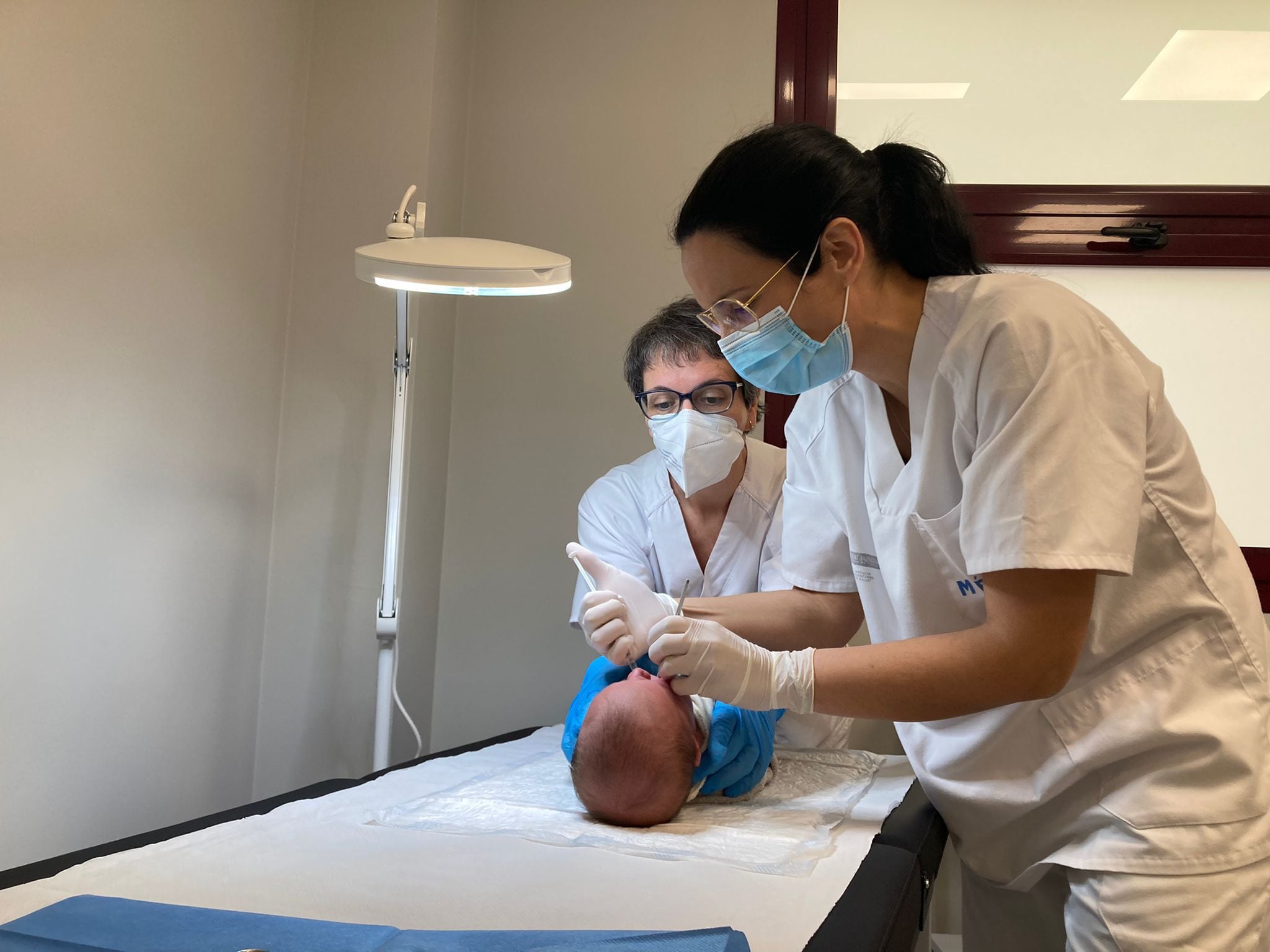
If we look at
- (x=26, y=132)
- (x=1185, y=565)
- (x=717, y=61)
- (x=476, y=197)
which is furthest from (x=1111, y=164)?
(x=26, y=132)

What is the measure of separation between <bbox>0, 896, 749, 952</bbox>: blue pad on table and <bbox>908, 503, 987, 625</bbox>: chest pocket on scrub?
1.92ft

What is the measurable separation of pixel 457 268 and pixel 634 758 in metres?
0.96

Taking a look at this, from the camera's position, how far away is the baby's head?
56.6 inches

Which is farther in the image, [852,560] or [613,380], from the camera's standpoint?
[613,380]

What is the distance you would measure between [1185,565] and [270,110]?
2331mm

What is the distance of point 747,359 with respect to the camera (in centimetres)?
136

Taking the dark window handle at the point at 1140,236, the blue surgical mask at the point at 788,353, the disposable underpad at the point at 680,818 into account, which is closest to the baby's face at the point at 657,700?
the disposable underpad at the point at 680,818

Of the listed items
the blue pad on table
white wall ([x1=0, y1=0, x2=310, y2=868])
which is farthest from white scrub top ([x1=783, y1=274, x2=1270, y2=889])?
white wall ([x1=0, y1=0, x2=310, y2=868])

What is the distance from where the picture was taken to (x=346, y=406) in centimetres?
259

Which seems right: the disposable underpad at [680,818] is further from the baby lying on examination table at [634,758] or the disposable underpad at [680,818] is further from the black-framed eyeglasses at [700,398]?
the black-framed eyeglasses at [700,398]

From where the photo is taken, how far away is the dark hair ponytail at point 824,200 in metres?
1.25

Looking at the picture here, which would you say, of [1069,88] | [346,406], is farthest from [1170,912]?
[1069,88]

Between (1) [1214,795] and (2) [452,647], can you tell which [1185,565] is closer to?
(1) [1214,795]

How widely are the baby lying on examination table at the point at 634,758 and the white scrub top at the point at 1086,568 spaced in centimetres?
39
